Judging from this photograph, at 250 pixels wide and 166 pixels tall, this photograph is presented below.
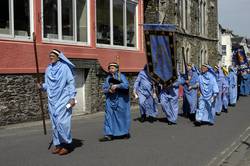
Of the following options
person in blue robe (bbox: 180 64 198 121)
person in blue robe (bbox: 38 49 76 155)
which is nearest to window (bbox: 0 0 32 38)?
person in blue robe (bbox: 180 64 198 121)

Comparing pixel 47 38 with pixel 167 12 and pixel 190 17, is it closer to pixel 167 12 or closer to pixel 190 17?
pixel 167 12

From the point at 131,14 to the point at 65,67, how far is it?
1470cm

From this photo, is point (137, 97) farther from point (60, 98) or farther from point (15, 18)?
point (60, 98)

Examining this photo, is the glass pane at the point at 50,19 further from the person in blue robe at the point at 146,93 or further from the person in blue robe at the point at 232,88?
the person in blue robe at the point at 232,88

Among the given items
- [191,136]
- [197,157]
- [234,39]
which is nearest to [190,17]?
[191,136]

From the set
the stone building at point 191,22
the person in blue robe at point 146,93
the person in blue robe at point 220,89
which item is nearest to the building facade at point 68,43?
the person in blue robe at point 146,93

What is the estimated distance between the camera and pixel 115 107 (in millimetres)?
12180

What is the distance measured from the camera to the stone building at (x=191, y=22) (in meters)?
30.3

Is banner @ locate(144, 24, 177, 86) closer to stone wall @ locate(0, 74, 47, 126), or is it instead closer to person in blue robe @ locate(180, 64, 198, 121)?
person in blue robe @ locate(180, 64, 198, 121)

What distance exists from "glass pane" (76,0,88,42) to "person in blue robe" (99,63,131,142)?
7.68 m

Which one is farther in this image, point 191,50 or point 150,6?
point 191,50

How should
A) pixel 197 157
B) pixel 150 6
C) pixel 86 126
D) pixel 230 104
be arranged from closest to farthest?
pixel 197 157, pixel 86 126, pixel 230 104, pixel 150 6

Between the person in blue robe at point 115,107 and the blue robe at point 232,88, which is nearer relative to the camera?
the person in blue robe at point 115,107

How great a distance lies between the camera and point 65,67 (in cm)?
1036
